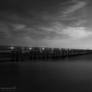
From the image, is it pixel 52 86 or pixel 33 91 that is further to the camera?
pixel 52 86

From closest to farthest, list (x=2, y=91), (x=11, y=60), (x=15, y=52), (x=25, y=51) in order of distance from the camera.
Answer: (x=2, y=91) → (x=11, y=60) → (x=15, y=52) → (x=25, y=51)

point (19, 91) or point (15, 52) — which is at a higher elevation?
point (15, 52)

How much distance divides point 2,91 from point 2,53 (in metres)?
19.2

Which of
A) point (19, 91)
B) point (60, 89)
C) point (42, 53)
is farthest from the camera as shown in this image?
point (42, 53)

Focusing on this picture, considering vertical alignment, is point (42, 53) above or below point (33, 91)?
above

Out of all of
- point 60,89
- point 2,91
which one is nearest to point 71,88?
point 60,89

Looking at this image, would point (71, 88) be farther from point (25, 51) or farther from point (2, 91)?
point (25, 51)

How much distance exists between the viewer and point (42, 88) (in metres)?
8.13

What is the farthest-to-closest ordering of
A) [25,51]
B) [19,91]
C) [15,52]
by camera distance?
[25,51] → [15,52] → [19,91]

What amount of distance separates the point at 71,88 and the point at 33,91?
277cm

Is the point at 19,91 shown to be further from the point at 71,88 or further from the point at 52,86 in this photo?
the point at 71,88

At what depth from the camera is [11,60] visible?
68.7 feet

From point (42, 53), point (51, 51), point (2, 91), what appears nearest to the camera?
point (2, 91)

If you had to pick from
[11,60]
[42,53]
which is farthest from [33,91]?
[42,53]
